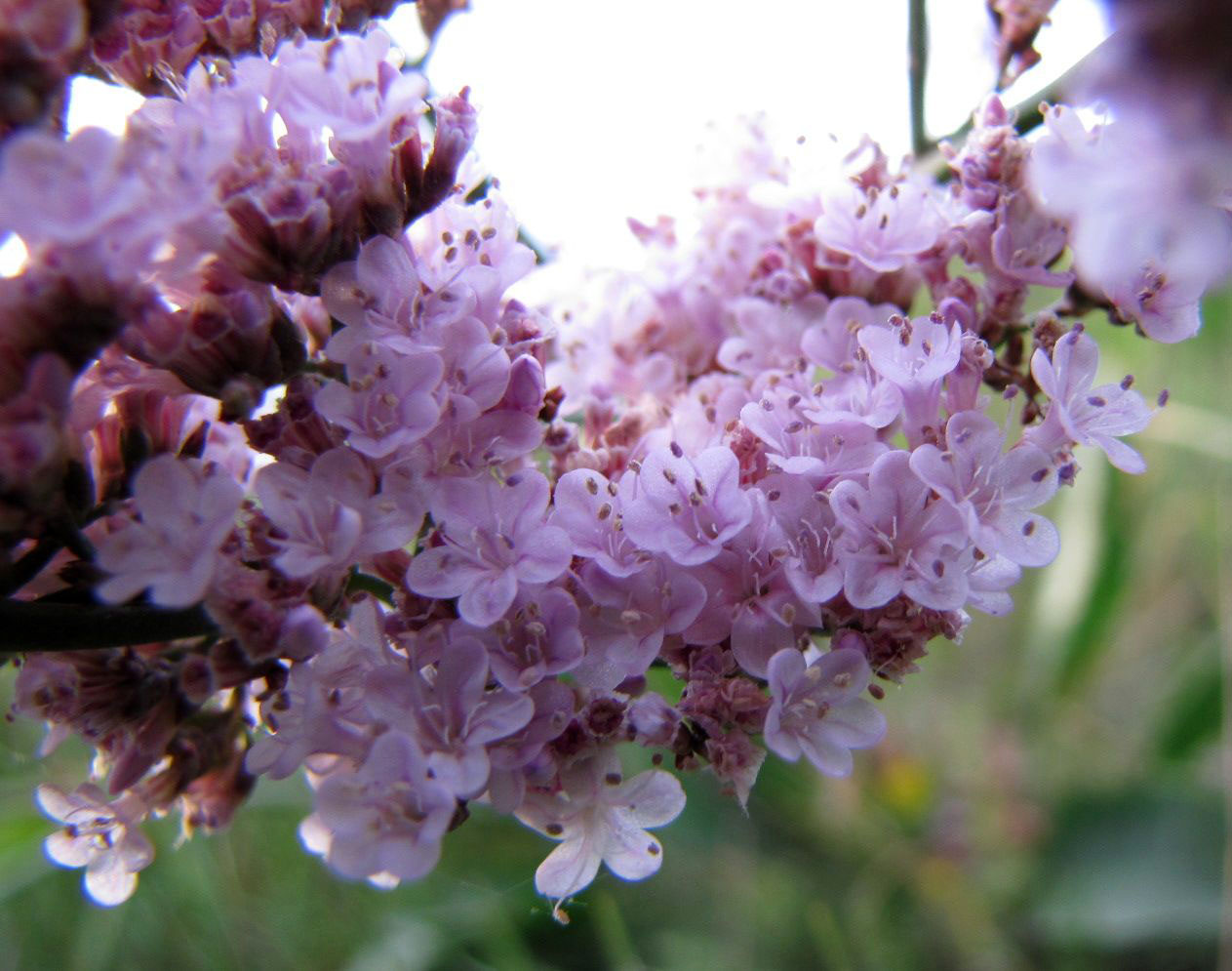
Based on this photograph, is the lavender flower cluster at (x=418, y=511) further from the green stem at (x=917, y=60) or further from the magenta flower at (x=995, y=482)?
the green stem at (x=917, y=60)

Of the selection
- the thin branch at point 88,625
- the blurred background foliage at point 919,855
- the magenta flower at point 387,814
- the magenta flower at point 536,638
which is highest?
the thin branch at point 88,625

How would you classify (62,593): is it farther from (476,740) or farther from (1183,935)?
(1183,935)

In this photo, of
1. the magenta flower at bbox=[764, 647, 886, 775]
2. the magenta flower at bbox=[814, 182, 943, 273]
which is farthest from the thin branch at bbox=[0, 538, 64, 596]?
the magenta flower at bbox=[814, 182, 943, 273]

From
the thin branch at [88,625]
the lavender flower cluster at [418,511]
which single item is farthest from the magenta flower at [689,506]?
the thin branch at [88,625]

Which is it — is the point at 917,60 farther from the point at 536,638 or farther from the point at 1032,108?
the point at 536,638

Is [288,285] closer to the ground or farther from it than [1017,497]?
farther from it

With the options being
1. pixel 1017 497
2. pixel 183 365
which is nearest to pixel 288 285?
pixel 183 365
